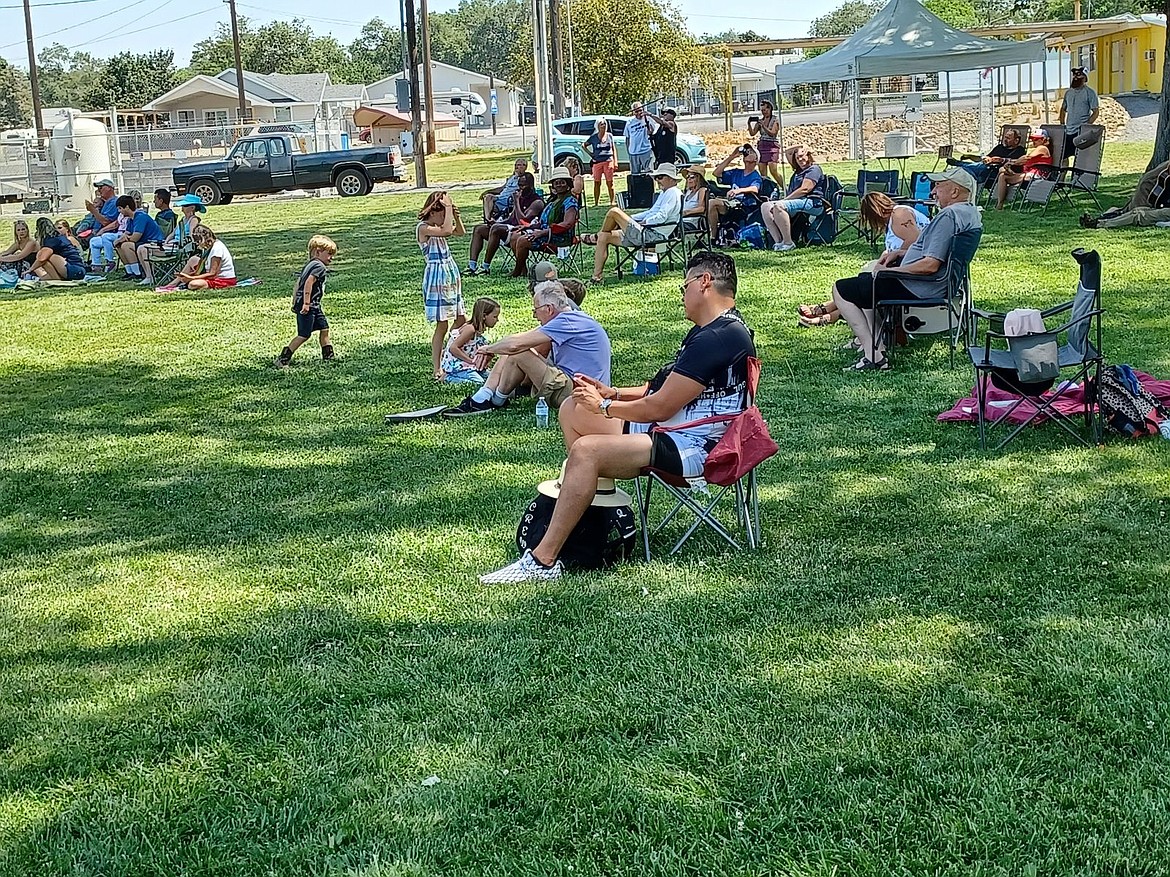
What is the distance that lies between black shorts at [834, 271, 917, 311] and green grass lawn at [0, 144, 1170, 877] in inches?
22.1

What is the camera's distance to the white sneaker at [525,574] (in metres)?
5.08

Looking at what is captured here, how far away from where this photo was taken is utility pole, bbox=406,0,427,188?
28.7 meters

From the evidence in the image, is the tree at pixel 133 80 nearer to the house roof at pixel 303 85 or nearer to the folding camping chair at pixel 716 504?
the house roof at pixel 303 85

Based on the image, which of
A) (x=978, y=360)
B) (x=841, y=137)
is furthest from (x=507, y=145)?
(x=978, y=360)

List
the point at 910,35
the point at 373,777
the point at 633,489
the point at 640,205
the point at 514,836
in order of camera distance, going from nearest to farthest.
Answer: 1. the point at 514,836
2. the point at 373,777
3. the point at 633,489
4. the point at 640,205
5. the point at 910,35

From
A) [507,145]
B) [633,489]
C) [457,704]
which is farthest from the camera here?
[507,145]

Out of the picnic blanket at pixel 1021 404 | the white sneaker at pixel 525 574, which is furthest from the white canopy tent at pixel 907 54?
the white sneaker at pixel 525 574

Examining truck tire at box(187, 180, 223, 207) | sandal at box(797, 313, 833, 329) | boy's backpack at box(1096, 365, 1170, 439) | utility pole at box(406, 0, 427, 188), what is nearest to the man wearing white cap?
sandal at box(797, 313, 833, 329)

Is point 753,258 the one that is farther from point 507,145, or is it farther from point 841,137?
point 507,145

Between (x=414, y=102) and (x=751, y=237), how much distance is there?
1710cm

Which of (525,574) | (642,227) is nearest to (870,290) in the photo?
(525,574)

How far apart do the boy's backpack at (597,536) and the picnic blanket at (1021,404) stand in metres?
2.63

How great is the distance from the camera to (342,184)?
96.5ft

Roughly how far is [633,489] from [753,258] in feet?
28.4
